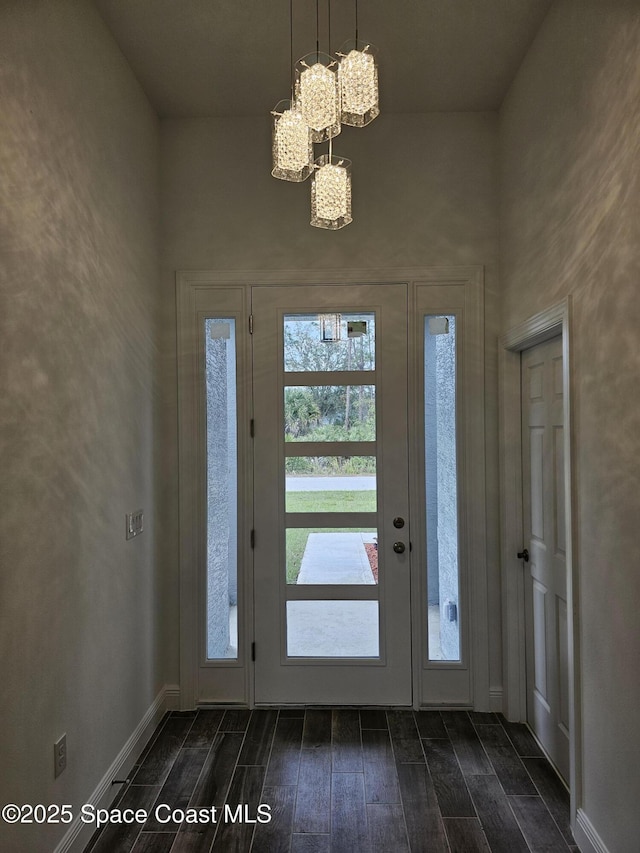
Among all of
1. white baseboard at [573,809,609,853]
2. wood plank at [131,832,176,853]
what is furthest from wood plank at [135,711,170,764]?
white baseboard at [573,809,609,853]

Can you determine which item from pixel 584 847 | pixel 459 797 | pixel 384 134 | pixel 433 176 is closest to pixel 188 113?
pixel 384 134

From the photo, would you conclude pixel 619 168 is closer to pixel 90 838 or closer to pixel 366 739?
pixel 366 739

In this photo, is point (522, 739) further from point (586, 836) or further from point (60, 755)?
point (60, 755)

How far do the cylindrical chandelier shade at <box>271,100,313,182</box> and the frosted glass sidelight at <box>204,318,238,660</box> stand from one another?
1.51 metres

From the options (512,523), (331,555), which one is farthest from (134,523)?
(512,523)

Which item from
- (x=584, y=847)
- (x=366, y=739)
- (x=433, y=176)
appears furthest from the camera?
(x=433, y=176)

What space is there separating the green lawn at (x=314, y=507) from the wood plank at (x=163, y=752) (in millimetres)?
866

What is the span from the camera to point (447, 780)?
2.12 m

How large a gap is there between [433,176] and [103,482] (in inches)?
86.7

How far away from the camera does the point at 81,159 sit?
1.89m

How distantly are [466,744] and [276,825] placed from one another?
0.96 metres

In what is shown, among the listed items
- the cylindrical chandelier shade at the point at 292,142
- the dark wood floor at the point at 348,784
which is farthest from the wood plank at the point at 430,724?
the cylindrical chandelier shade at the point at 292,142

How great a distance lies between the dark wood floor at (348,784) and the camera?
1.82 meters

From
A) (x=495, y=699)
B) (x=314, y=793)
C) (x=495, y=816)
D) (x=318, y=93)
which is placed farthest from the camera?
(x=495, y=699)
